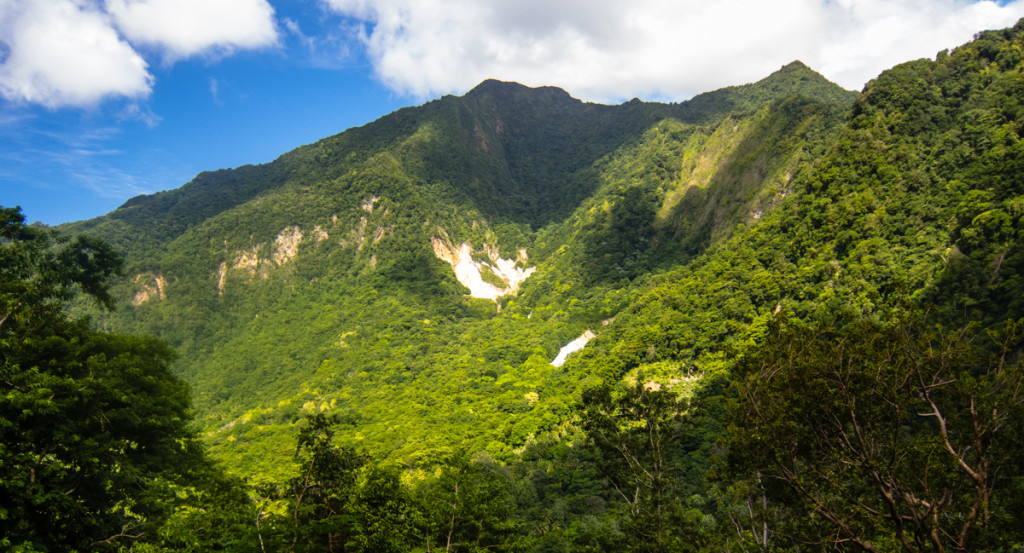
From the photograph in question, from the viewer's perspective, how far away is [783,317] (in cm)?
1378

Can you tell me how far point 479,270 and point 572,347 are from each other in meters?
57.7

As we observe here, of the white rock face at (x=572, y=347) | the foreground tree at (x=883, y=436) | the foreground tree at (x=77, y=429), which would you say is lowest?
the white rock face at (x=572, y=347)

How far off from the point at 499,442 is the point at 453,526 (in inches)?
2054

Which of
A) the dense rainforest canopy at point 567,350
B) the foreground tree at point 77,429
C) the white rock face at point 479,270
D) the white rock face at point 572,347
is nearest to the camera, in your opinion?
the dense rainforest canopy at point 567,350

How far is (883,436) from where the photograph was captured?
40.9ft

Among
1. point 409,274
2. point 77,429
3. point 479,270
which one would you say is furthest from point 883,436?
point 479,270

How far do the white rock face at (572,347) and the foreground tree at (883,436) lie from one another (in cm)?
9070

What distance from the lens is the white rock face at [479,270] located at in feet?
498

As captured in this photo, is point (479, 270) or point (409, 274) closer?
point (409, 274)

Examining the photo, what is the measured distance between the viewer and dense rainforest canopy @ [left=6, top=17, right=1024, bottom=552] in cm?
1238

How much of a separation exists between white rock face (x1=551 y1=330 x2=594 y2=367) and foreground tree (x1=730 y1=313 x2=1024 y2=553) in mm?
90700

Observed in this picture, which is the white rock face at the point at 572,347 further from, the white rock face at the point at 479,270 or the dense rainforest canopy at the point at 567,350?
the white rock face at the point at 479,270

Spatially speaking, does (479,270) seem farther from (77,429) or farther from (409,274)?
(77,429)

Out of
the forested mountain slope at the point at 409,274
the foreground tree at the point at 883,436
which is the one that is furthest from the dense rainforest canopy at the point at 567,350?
the forested mountain slope at the point at 409,274
